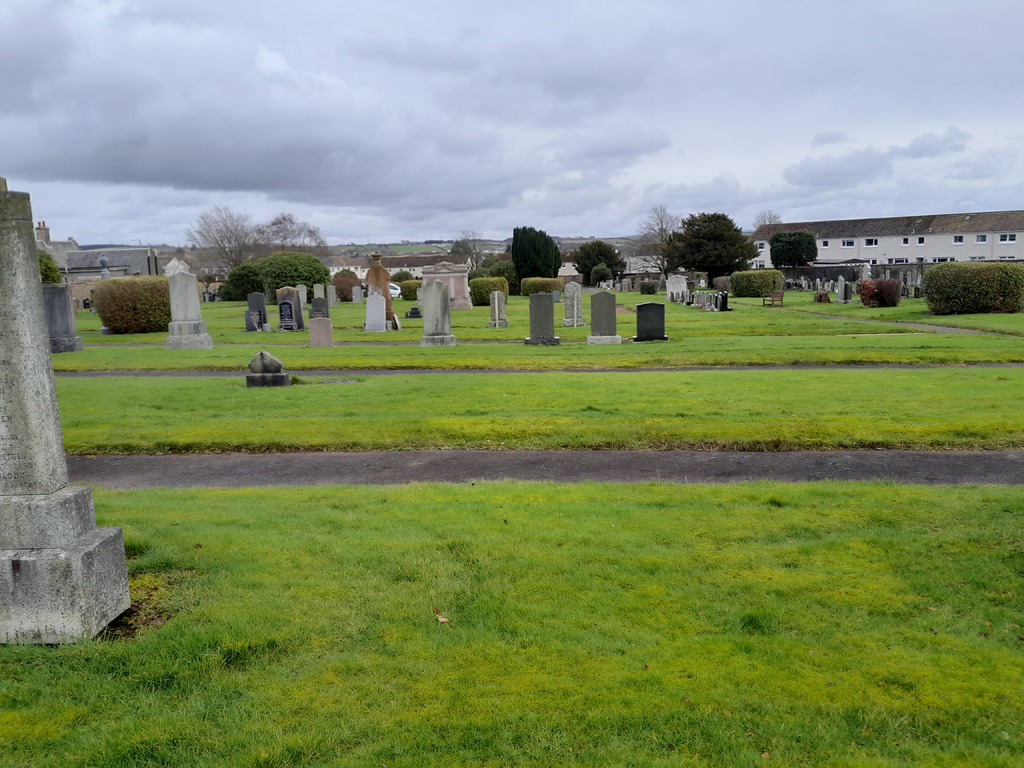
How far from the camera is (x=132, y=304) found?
28594 mm

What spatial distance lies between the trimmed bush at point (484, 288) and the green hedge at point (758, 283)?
55.2 feet

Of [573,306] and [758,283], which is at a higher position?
[758,283]

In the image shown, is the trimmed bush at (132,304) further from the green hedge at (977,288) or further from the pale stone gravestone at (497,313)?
the green hedge at (977,288)

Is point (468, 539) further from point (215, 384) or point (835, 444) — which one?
point (215, 384)

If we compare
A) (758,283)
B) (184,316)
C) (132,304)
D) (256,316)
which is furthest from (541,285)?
(184,316)

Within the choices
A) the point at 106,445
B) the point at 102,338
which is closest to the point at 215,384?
the point at 106,445

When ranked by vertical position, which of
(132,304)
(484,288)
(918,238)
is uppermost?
(918,238)

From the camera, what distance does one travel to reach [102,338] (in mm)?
27594

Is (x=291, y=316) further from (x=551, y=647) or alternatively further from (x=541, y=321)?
(x=551, y=647)

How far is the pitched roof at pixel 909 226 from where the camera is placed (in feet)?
261

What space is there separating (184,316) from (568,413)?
16755mm

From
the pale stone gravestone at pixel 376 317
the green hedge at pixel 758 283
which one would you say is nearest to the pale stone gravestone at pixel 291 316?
the pale stone gravestone at pixel 376 317

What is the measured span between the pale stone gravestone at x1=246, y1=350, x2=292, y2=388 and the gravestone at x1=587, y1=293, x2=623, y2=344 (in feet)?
32.9

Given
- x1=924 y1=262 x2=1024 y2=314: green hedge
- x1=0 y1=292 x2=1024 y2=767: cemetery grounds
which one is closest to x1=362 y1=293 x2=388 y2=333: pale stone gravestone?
x1=0 y1=292 x2=1024 y2=767: cemetery grounds
